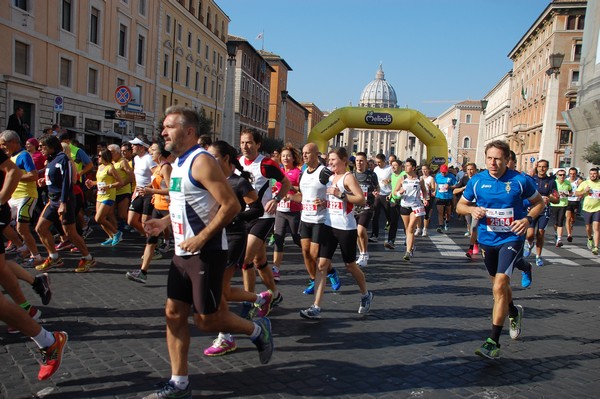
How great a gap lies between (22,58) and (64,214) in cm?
2110

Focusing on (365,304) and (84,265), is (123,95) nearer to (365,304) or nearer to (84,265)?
(84,265)

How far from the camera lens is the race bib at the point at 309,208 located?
645 cm

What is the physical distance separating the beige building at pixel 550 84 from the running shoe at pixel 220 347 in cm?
4856

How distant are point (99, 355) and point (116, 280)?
9.87 feet

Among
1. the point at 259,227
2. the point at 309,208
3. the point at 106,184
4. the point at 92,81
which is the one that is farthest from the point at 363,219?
the point at 92,81

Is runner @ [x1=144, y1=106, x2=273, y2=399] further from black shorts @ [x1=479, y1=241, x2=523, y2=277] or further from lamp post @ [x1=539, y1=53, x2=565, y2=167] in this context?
lamp post @ [x1=539, y1=53, x2=565, y2=167]

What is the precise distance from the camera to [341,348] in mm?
4965

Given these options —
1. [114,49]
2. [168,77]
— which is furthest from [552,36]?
[114,49]

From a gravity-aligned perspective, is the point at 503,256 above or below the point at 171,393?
above

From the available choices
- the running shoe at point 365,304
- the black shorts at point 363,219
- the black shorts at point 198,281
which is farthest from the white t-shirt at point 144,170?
the black shorts at point 198,281

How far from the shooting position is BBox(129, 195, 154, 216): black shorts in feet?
28.4

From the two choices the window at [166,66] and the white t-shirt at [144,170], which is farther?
the window at [166,66]

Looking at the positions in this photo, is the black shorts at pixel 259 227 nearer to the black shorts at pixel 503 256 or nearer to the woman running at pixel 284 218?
the woman running at pixel 284 218

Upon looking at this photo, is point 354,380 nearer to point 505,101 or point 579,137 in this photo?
point 579,137
